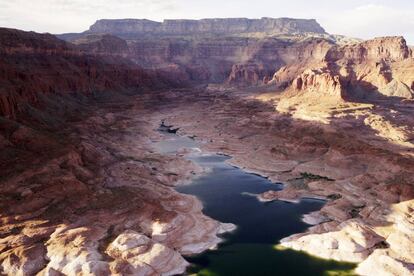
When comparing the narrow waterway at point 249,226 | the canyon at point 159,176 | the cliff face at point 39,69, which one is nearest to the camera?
the narrow waterway at point 249,226

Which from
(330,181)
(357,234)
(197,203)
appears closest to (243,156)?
(330,181)

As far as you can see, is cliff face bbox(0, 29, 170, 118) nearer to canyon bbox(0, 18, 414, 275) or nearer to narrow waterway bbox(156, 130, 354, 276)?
canyon bbox(0, 18, 414, 275)

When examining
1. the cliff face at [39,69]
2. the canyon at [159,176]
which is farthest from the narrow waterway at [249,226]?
the cliff face at [39,69]

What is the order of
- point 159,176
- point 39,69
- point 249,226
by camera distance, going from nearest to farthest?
point 249,226 → point 159,176 → point 39,69

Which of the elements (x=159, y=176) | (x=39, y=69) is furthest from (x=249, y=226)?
(x=39, y=69)

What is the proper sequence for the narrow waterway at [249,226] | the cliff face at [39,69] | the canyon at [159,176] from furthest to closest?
the cliff face at [39,69], the canyon at [159,176], the narrow waterway at [249,226]

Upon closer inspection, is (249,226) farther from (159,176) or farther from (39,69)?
(39,69)

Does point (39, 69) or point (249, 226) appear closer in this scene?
point (249, 226)

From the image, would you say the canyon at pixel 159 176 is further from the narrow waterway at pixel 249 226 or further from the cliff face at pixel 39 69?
the narrow waterway at pixel 249 226

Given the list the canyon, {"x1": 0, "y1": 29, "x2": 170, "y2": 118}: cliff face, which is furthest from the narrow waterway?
{"x1": 0, "y1": 29, "x2": 170, "y2": 118}: cliff face
